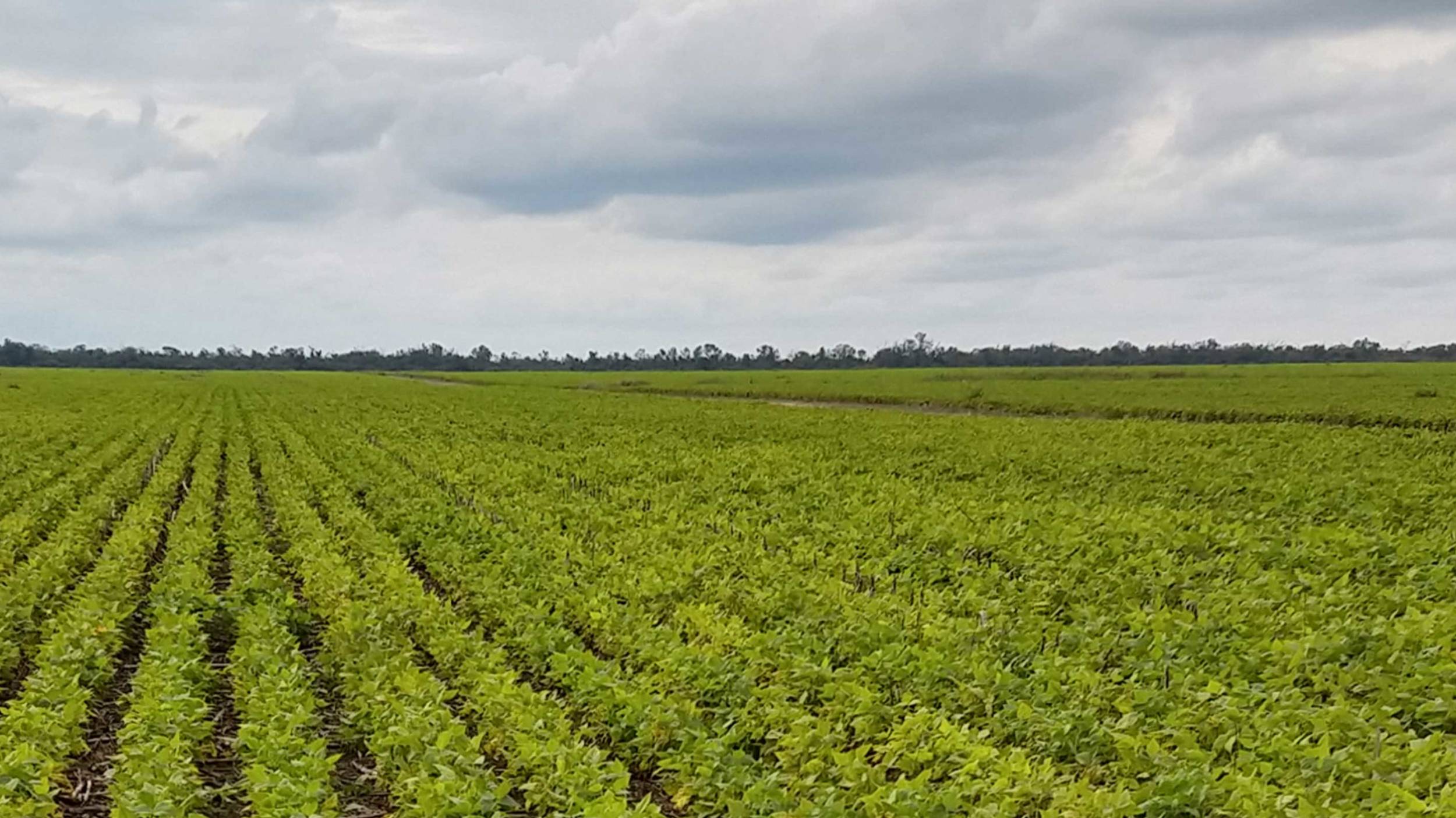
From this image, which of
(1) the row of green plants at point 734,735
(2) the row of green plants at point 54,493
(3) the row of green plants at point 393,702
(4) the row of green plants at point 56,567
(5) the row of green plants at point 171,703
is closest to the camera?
(1) the row of green plants at point 734,735

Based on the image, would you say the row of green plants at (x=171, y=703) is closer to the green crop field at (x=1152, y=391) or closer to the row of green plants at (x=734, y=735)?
the row of green plants at (x=734, y=735)

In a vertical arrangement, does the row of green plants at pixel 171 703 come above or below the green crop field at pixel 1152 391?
below

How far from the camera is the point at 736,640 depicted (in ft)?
30.6

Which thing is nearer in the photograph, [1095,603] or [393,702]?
[393,702]

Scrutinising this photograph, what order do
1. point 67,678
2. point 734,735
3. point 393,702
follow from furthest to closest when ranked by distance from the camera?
point 67,678 < point 393,702 < point 734,735

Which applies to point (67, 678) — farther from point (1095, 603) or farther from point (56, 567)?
point (1095, 603)

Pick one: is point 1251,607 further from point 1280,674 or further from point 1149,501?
point 1149,501

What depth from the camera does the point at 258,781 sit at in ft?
20.7

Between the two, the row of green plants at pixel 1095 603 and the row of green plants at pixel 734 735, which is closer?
the row of green plants at pixel 734 735

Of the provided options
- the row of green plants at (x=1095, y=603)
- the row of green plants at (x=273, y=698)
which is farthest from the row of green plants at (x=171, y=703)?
the row of green plants at (x=1095, y=603)

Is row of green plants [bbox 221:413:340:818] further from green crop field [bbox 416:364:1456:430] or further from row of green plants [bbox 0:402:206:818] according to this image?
green crop field [bbox 416:364:1456:430]

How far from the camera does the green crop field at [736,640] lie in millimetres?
6367

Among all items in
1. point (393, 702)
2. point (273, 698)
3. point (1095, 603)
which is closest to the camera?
point (393, 702)

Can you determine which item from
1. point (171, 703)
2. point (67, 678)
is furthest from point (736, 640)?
point (67, 678)
